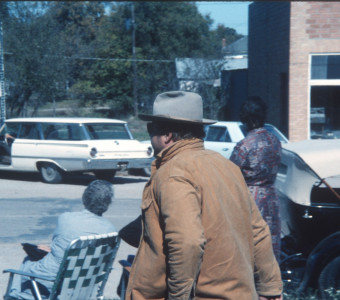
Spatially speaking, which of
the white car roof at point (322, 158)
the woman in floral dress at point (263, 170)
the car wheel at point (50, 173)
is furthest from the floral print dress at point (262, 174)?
the car wheel at point (50, 173)

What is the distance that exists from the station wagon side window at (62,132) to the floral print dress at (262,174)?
9.47 meters

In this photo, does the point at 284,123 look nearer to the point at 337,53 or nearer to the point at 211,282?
the point at 337,53

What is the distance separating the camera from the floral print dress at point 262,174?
4637mm

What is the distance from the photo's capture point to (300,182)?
5.08 meters

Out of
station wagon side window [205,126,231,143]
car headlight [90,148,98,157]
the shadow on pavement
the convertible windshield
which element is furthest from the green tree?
station wagon side window [205,126,231,143]

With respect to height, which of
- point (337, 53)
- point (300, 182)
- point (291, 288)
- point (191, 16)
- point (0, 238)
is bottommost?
point (0, 238)

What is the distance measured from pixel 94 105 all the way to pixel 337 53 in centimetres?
1596

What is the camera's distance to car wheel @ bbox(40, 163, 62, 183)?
1414 centimetres

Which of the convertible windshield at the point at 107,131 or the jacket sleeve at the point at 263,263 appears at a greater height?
the jacket sleeve at the point at 263,263

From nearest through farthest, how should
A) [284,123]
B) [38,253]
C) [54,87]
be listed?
[38,253] → [284,123] → [54,87]

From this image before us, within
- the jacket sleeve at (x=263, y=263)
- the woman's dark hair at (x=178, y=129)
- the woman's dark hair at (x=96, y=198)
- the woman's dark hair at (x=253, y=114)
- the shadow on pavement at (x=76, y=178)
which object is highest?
the woman's dark hair at (x=178, y=129)

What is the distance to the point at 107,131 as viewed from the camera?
14.4 m

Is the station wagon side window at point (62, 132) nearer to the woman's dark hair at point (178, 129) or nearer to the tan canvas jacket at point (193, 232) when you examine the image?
the woman's dark hair at point (178, 129)

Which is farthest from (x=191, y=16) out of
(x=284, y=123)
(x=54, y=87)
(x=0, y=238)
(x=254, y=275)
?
(x=254, y=275)
